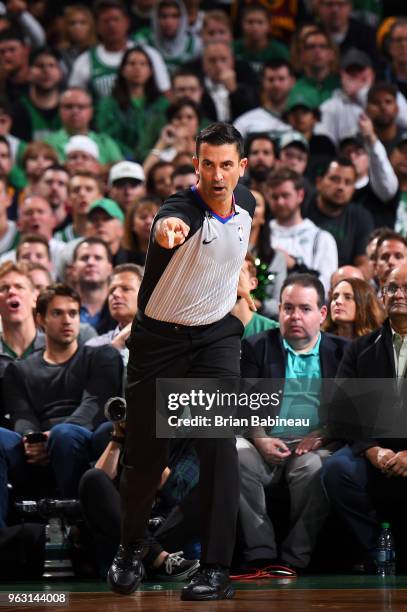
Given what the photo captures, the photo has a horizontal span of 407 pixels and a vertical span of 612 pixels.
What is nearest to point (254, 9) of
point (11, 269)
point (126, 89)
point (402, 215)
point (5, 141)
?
point (126, 89)

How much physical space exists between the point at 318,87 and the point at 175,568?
633cm

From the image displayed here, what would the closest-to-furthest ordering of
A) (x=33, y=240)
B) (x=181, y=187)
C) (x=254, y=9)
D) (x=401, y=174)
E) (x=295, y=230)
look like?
1. (x=33, y=240)
2. (x=295, y=230)
3. (x=181, y=187)
4. (x=401, y=174)
5. (x=254, y=9)

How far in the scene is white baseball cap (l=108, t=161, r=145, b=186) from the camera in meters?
9.18

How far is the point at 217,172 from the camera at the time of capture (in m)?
3.97

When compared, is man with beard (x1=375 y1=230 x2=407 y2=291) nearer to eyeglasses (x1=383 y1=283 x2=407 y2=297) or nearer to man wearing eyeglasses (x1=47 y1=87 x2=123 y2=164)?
eyeglasses (x1=383 y1=283 x2=407 y2=297)

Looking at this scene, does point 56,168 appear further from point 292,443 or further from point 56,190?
point 292,443

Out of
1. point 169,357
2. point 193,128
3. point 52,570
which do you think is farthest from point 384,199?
point 169,357

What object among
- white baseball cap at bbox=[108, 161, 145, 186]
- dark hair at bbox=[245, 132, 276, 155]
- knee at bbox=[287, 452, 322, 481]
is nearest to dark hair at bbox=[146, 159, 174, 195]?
white baseball cap at bbox=[108, 161, 145, 186]

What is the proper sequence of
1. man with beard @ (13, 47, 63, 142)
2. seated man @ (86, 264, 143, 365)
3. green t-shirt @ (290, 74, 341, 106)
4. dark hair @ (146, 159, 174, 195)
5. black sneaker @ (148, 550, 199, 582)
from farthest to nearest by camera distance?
man with beard @ (13, 47, 63, 142) → green t-shirt @ (290, 74, 341, 106) → dark hair @ (146, 159, 174, 195) → seated man @ (86, 264, 143, 365) → black sneaker @ (148, 550, 199, 582)

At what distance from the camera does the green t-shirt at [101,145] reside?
1033 centimetres

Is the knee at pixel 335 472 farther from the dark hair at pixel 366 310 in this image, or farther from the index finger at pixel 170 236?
the index finger at pixel 170 236

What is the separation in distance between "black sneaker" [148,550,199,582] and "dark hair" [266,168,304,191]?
12.1 feet

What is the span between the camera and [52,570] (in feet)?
17.6

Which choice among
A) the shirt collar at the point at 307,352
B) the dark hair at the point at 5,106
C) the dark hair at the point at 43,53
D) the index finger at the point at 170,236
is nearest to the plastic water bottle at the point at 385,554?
the shirt collar at the point at 307,352
